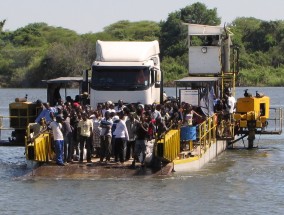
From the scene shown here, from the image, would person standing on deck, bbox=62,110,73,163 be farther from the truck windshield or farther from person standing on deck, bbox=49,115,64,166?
the truck windshield

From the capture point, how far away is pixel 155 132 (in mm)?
27562

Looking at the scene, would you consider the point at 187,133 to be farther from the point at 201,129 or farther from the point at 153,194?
the point at 153,194

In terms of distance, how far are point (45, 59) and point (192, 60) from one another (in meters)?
64.9

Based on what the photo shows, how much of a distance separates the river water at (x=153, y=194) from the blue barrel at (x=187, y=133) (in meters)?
0.93

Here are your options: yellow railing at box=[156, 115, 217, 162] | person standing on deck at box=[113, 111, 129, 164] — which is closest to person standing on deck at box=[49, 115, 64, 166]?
person standing on deck at box=[113, 111, 129, 164]

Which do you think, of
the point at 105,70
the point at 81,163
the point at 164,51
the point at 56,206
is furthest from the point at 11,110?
the point at 164,51

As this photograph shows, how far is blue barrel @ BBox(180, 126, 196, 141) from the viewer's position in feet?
94.3

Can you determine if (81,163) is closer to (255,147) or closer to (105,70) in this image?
A: (105,70)

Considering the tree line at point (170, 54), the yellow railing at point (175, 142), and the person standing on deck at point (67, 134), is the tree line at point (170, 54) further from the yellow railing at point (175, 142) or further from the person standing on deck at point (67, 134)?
the person standing on deck at point (67, 134)

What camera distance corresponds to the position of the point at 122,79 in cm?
3200

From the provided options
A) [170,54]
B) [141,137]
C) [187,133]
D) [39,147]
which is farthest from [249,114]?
[170,54]

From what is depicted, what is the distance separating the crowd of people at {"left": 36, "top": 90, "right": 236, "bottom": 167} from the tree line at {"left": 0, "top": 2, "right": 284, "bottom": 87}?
2392 inches

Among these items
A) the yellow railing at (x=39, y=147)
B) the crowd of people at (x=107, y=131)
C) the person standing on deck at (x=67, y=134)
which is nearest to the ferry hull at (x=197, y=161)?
the crowd of people at (x=107, y=131)

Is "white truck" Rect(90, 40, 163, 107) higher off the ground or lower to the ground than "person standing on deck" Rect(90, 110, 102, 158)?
higher
